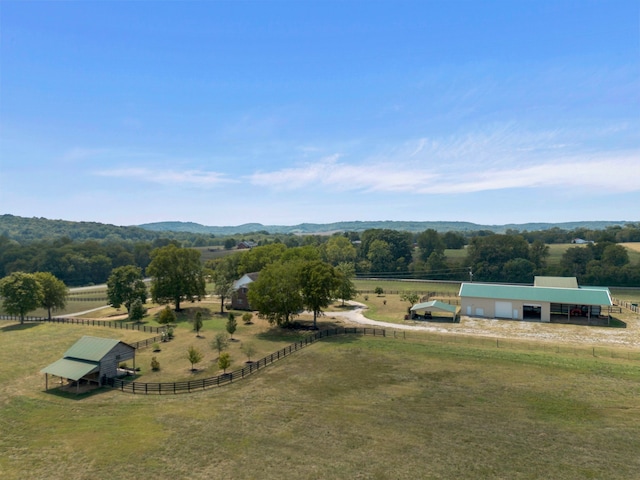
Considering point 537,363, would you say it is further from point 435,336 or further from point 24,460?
point 24,460

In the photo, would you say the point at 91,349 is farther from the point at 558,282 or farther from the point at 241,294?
the point at 558,282

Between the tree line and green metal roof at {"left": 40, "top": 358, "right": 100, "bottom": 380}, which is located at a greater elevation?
the tree line

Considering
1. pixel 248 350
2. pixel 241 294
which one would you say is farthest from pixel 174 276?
pixel 248 350

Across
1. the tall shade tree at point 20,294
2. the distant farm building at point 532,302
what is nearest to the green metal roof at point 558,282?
the distant farm building at point 532,302

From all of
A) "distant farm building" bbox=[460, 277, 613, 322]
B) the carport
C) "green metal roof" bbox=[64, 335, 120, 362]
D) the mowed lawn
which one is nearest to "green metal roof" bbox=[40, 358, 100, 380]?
"green metal roof" bbox=[64, 335, 120, 362]

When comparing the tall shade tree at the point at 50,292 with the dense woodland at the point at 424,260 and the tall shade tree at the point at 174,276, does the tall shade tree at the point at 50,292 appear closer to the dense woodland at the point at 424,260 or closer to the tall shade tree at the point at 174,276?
the tall shade tree at the point at 174,276

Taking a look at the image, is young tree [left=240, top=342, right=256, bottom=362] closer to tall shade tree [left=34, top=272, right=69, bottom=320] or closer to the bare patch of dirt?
the bare patch of dirt

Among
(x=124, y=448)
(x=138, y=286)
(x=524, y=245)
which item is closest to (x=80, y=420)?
(x=124, y=448)
